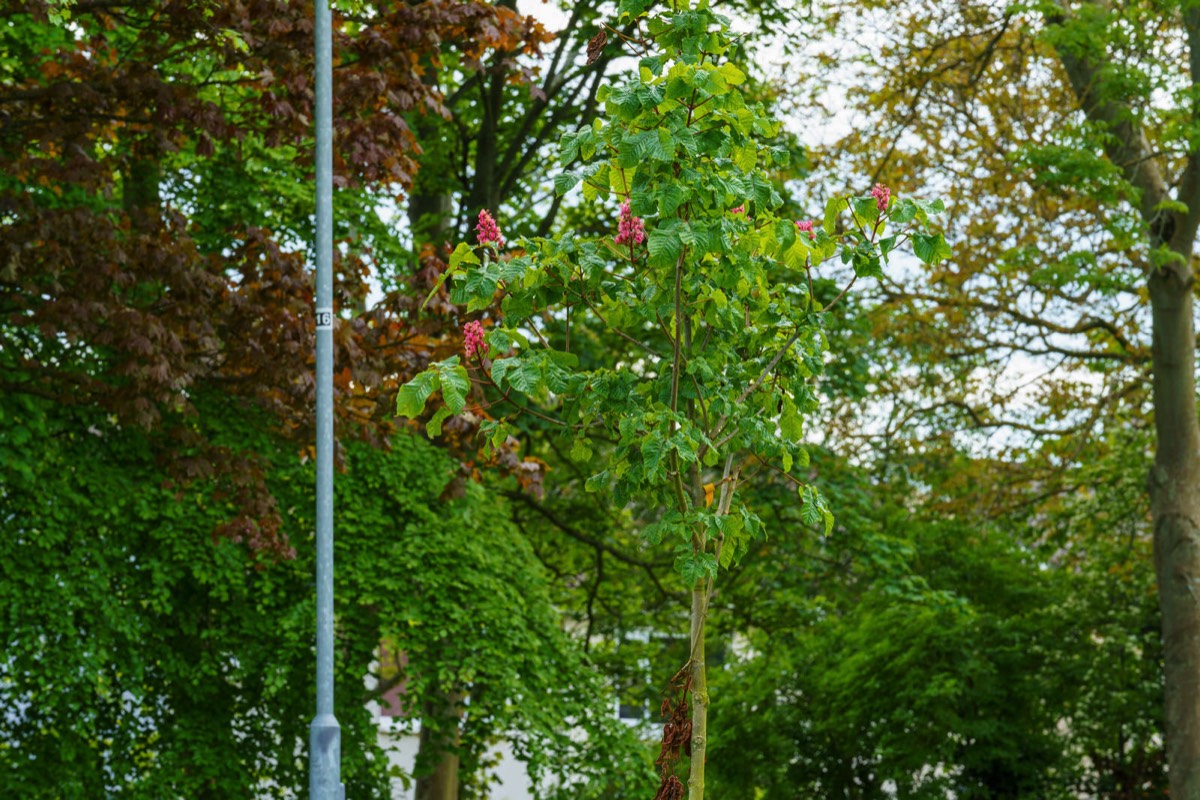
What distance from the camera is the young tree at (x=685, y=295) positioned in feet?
18.4

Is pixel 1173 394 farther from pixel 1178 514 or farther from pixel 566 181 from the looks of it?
pixel 566 181

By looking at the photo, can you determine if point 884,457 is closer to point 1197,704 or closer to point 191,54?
point 1197,704

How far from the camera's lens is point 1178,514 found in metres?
13.8

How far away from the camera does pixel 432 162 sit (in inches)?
672

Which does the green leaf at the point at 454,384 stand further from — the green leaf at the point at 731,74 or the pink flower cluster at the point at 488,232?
the green leaf at the point at 731,74

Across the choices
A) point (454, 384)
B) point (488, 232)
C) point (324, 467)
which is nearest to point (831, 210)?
point (488, 232)

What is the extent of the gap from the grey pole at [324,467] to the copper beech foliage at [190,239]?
3.83 feet

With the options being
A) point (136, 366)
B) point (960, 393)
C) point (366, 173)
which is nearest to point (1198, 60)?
point (960, 393)

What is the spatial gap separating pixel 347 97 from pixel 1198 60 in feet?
26.1

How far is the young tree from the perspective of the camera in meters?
5.61

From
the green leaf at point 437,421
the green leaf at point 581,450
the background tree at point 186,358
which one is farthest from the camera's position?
the background tree at point 186,358

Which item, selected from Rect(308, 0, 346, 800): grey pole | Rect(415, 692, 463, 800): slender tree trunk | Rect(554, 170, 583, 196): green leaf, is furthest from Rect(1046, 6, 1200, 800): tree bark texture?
Rect(554, 170, 583, 196): green leaf

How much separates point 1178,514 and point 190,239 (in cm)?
902

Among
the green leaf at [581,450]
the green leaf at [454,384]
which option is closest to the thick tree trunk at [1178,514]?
the green leaf at [581,450]
